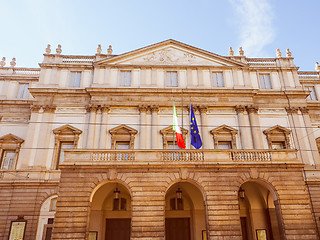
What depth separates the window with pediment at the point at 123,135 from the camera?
822 inches

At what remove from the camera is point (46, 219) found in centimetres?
1888

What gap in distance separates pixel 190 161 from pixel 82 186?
5740 mm

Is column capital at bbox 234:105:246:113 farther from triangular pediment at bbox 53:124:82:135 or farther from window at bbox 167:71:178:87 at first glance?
triangular pediment at bbox 53:124:82:135

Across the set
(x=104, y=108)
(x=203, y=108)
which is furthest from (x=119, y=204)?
(x=203, y=108)

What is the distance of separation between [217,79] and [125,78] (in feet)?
26.7

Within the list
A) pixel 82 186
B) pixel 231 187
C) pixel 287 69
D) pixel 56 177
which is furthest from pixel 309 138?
pixel 56 177

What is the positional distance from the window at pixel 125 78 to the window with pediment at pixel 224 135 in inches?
326

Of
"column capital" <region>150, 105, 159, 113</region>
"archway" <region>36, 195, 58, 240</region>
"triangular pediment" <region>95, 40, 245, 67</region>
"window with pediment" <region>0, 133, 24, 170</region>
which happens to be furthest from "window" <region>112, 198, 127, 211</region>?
"triangular pediment" <region>95, 40, 245, 67</region>

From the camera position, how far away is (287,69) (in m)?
24.7

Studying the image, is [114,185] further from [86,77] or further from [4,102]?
[4,102]

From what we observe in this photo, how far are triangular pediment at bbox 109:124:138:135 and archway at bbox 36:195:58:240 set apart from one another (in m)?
6.34

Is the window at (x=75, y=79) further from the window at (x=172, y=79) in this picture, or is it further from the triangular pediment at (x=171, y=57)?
the window at (x=172, y=79)

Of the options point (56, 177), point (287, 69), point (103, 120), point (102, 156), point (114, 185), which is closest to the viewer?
point (102, 156)

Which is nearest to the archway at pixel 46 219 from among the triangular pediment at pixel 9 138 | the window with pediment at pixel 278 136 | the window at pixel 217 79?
the triangular pediment at pixel 9 138
